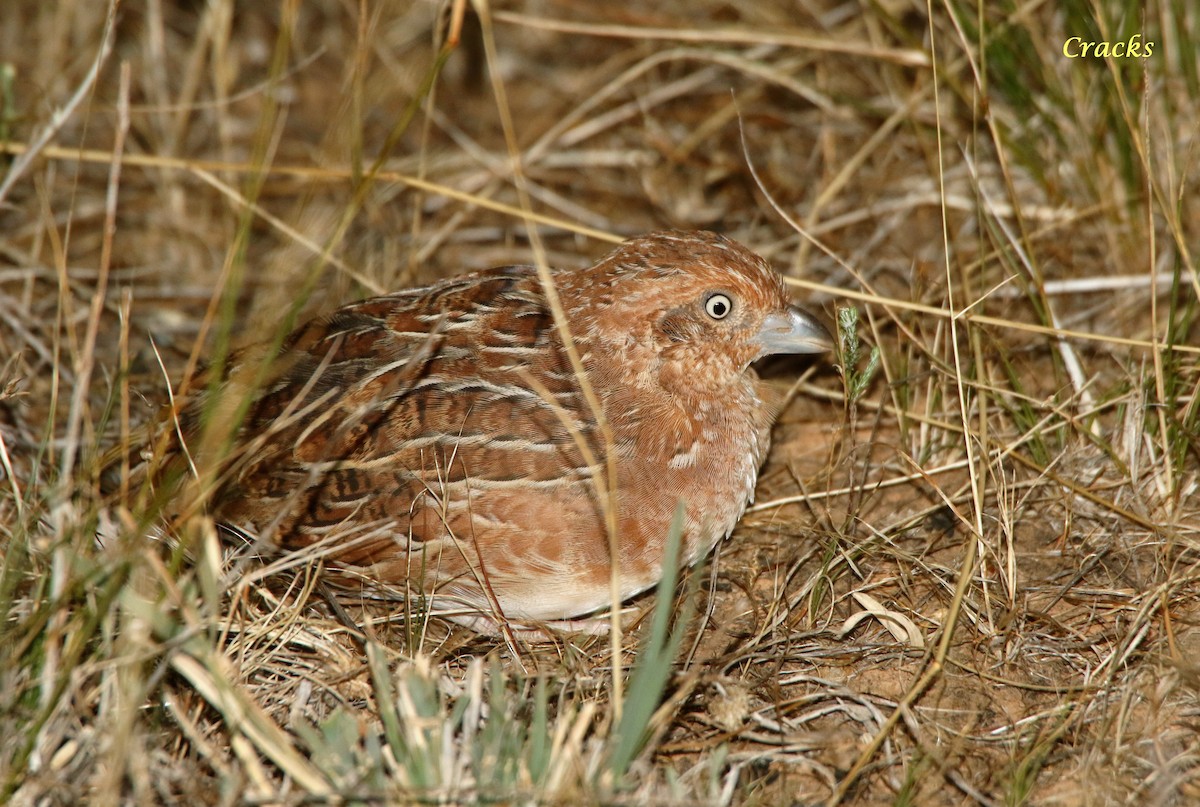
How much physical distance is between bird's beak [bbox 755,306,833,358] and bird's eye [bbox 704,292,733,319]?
176 mm

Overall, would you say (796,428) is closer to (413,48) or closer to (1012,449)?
(1012,449)

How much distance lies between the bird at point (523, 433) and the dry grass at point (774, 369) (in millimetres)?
230

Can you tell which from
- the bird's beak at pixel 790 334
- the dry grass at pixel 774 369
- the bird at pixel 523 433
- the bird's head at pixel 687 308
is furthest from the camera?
the bird's beak at pixel 790 334

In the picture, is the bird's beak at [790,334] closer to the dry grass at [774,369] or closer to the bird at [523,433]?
the bird at [523,433]

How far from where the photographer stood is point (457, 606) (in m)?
4.38

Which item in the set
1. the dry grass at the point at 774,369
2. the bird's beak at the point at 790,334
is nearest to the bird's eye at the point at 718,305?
the bird's beak at the point at 790,334

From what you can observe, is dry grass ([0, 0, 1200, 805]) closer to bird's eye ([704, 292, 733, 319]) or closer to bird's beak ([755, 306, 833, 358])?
bird's beak ([755, 306, 833, 358])

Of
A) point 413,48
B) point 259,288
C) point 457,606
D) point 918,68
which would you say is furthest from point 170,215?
point 918,68

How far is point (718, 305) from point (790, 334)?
32 centimetres

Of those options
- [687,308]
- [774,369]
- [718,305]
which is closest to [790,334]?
[718,305]

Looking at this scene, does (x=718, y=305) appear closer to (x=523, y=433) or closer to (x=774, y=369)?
(x=523, y=433)

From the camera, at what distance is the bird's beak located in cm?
453

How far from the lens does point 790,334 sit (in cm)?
453

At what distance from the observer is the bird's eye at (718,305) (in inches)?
173
